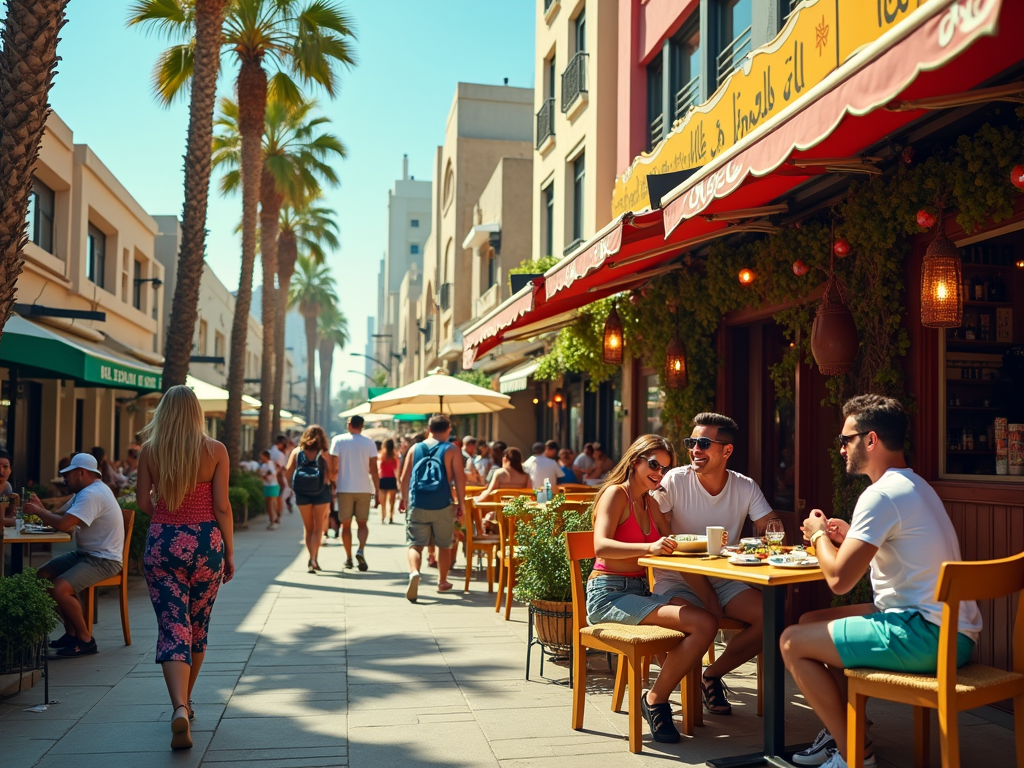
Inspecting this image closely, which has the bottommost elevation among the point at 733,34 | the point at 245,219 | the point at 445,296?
the point at 733,34

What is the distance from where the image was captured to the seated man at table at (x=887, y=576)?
3885 mm

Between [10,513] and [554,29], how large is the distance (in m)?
13.5

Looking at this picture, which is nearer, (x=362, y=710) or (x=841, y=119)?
(x=841, y=119)

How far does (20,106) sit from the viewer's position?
6648 millimetres

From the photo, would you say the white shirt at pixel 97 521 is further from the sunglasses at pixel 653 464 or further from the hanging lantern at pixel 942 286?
the hanging lantern at pixel 942 286

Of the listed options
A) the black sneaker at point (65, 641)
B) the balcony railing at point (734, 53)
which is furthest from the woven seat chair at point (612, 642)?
the balcony railing at point (734, 53)

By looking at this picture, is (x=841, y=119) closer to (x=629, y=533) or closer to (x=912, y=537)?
(x=912, y=537)

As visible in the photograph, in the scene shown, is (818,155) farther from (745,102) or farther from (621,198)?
(621,198)

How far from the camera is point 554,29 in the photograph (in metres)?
17.8

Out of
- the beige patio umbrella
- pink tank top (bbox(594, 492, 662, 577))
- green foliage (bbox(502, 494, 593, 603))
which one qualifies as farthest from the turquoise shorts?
the beige patio umbrella

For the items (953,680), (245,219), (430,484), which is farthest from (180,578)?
(245,219)

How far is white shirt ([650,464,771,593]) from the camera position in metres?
5.67

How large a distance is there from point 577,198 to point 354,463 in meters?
6.93

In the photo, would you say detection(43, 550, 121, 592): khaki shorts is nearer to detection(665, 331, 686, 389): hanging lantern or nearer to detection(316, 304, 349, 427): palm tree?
detection(665, 331, 686, 389): hanging lantern
